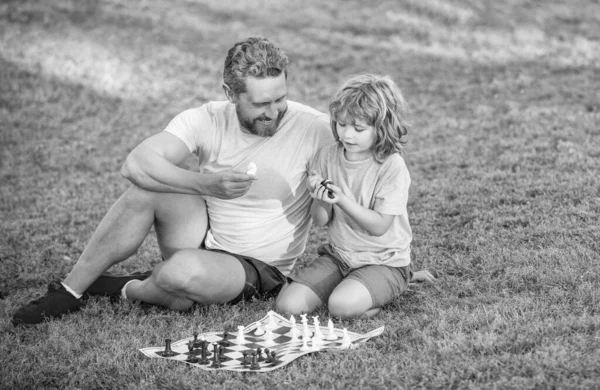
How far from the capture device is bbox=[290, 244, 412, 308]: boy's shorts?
5.11 metres

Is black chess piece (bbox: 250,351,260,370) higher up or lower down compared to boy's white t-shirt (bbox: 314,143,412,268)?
lower down

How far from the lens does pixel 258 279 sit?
5480 millimetres

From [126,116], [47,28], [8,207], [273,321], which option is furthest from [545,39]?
[273,321]

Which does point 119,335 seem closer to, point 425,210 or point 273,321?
point 273,321

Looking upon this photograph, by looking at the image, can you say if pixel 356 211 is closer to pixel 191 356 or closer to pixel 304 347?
pixel 304 347

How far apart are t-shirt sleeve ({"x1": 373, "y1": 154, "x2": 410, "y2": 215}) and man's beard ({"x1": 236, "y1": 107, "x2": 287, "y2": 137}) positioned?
828mm

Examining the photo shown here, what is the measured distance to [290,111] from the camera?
18.2 feet

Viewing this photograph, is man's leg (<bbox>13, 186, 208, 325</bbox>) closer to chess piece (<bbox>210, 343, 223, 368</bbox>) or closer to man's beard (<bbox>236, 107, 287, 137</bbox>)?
man's beard (<bbox>236, 107, 287, 137</bbox>)

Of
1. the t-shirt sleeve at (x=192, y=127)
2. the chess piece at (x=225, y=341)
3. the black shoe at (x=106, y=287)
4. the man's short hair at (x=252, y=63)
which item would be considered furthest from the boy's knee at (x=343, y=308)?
the black shoe at (x=106, y=287)

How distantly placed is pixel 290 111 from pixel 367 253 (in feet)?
3.86

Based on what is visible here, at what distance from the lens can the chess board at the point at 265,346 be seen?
4383 mm

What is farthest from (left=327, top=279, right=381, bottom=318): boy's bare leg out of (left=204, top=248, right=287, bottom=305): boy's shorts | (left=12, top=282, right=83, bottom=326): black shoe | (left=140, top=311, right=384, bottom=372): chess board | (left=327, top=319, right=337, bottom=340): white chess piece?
(left=12, top=282, right=83, bottom=326): black shoe

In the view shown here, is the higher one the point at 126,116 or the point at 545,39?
the point at 545,39

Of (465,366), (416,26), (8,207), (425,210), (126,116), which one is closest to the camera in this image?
(465,366)
